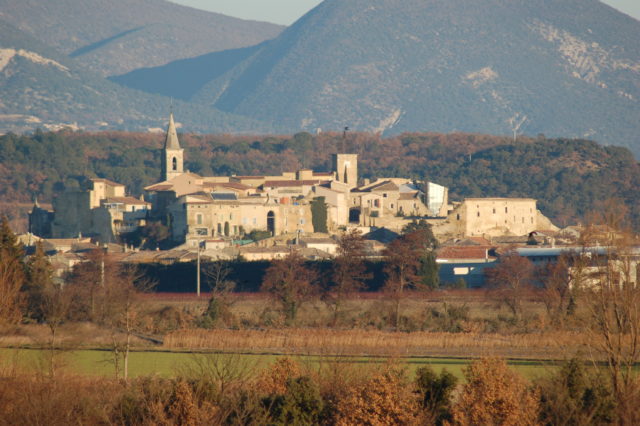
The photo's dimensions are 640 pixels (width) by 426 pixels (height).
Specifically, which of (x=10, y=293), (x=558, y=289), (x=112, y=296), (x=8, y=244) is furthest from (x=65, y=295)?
(x=558, y=289)

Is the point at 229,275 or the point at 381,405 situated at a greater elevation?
the point at 229,275

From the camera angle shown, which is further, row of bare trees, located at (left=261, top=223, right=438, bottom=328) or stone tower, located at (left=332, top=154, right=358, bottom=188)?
stone tower, located at (left=332, top=154, right=358, bottom=188)

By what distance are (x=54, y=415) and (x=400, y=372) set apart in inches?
212

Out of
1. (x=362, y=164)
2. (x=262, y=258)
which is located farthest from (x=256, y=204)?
(x=362, y=164)

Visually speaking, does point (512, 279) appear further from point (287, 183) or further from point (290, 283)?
point (287, 183)

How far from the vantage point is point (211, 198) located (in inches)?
2330

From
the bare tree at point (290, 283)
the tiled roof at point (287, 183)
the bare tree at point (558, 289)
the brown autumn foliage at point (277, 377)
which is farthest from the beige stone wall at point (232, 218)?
the brown autumn foliage at point (277, 377)

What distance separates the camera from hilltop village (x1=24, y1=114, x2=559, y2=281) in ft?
175

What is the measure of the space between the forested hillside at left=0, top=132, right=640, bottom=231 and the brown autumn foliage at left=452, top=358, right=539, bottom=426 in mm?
59389

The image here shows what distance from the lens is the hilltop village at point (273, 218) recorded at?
5334 cm

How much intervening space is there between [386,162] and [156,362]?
257ft

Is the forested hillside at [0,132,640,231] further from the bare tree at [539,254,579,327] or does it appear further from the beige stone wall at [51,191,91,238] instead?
the bare tree at [539,254,579,327]

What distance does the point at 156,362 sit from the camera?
2898 cm

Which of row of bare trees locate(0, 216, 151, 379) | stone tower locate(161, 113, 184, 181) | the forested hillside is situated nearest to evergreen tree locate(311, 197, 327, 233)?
row of bare trees locate(0, 216, 151, 379)
